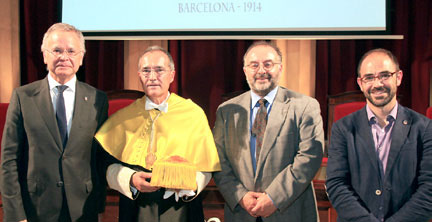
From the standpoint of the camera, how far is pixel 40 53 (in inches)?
201

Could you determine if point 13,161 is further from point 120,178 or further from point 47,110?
point 120,178

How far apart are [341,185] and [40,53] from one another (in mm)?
4230

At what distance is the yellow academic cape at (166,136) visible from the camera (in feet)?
6.94

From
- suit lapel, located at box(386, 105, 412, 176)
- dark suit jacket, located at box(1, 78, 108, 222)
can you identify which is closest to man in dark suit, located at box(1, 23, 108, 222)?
dark suit jacket, located at box(1, 78, 108, 222)

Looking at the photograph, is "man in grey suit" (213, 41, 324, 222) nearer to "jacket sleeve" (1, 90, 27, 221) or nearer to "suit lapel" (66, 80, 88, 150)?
"suit lapel" (66, 80, 88, 150)

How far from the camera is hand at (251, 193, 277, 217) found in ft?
6.74

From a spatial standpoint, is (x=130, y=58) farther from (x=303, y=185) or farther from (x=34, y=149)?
(x=303, y=185)

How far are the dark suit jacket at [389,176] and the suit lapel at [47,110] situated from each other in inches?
52.7

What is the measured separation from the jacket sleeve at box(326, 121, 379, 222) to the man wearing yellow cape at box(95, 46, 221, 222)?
55 centimetres

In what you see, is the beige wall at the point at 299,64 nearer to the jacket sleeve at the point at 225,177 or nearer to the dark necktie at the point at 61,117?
the jacket sleeve at the point at 225,177

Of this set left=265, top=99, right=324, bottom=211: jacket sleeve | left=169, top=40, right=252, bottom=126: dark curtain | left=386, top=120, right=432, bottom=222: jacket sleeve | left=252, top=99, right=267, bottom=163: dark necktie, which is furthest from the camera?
left=169, top=40, right=252, bottom=126: dark curtain

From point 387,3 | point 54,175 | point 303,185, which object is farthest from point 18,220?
point 387,3

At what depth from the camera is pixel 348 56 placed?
4.88 metres

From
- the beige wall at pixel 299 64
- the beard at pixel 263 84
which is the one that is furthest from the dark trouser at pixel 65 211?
the beige wall at pixel 299 64
